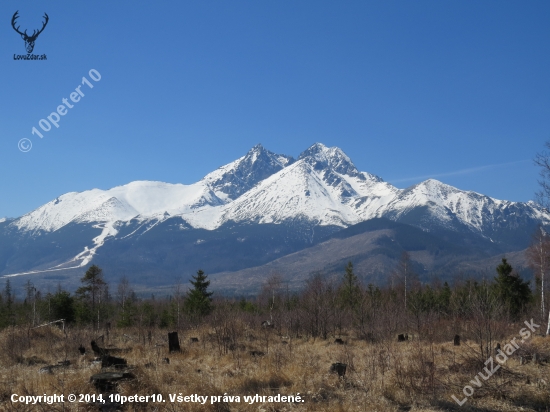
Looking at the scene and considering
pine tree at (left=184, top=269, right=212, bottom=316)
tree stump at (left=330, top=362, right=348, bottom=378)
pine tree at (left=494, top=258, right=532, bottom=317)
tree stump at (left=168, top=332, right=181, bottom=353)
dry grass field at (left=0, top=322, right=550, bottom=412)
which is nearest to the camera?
dry grass field at (left=0, top=322, right=550, bottom=412)

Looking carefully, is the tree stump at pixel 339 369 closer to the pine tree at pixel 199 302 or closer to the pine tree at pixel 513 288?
the pine tree at pixel 199 302

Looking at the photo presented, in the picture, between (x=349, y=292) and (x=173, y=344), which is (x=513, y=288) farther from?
(x=173, y=344)

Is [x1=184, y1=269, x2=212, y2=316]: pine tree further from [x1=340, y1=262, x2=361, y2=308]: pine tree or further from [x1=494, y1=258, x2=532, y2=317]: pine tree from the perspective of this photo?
[x1=494, y1=258, x2=532, y2=317]: pine tree

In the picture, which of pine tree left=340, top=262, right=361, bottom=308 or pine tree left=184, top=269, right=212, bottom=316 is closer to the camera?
pine tree left=184, top=269, right=212, bottom=316

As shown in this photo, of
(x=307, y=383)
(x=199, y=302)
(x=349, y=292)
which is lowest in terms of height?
(x=349, y=292)

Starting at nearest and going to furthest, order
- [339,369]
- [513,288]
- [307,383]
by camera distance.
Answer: [307,383] → [339,369] → [513,288]

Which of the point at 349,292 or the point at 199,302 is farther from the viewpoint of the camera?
the point at 349,292

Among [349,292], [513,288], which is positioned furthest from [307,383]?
[349,292]

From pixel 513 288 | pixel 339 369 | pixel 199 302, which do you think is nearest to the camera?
pixel 339 369

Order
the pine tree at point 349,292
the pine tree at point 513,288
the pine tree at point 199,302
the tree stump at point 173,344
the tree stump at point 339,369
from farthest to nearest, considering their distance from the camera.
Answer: the pine tree at point 349,292 → the pine tree at point 199,302 → the pine tree at point 513,288 → the tree stump at point 173,344 → the tree stump at point 339,369

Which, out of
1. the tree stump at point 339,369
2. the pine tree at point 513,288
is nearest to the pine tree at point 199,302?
the pine tree at point 513,288

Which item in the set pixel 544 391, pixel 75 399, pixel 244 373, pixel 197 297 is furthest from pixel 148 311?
pixel 544 391

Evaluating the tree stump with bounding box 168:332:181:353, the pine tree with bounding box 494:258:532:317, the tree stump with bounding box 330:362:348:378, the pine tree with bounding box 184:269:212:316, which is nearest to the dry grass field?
the tree stump with bounding box 330:362:348:378

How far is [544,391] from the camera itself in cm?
1367
